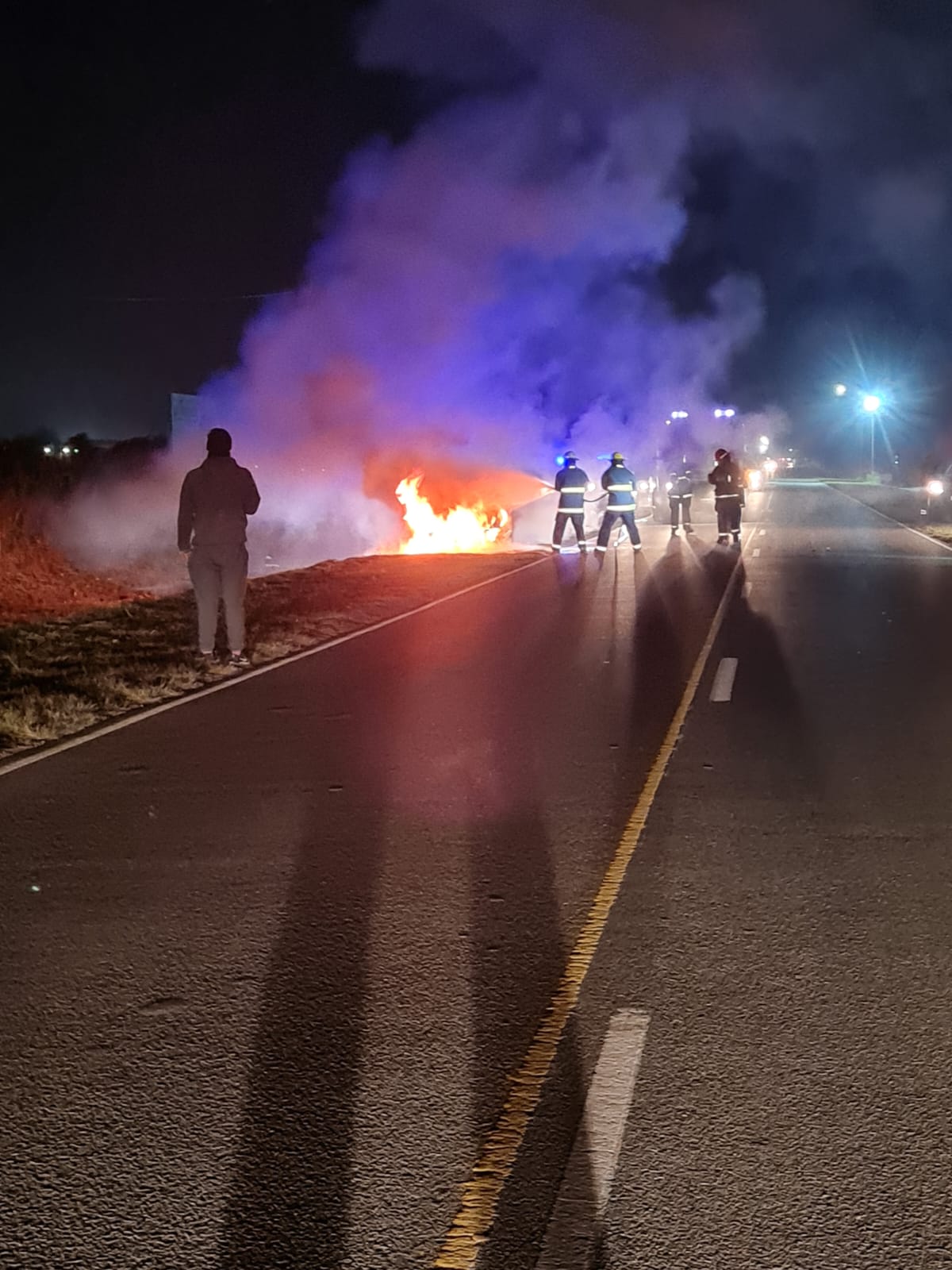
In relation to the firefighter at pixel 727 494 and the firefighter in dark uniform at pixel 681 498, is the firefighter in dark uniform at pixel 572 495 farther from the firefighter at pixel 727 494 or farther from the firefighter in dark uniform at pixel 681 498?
the firefighter in dark uniform at pixel 681 498

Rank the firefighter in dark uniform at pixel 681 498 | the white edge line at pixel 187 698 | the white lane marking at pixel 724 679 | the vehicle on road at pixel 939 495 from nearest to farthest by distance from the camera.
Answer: the white edge line at pixel 187 698, the white lane marking at pixel 724 679, the firefighter in dark uniform at pixel 681 498, the vehicle on road at pixel 939 495

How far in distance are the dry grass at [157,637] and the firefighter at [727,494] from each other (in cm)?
526

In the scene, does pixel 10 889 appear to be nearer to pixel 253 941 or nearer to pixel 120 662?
pixel 253 941

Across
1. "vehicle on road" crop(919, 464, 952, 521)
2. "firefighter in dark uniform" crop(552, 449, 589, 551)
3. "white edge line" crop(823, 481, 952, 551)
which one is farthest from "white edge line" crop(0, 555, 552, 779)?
"vehicle on road" crop(919, 464, 952, 521)

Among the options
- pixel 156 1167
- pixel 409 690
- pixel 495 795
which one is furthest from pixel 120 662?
pixel 156 1167

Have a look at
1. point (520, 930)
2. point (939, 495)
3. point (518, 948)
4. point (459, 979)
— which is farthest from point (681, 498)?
point (459, 979)

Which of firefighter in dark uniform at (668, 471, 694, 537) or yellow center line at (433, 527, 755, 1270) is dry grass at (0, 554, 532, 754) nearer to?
yellow center line at (433, 527, 755, 1270)

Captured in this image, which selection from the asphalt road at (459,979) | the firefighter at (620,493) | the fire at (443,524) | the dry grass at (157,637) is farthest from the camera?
the fire at (443,524)

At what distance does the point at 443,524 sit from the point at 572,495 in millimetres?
5251

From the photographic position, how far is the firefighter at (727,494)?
25047 mm

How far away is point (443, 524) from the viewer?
27516mm

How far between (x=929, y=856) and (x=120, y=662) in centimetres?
801

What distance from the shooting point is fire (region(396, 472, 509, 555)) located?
2734 centimetres

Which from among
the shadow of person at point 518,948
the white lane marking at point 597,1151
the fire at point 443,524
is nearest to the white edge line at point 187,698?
the shadow of person at point 518,948
